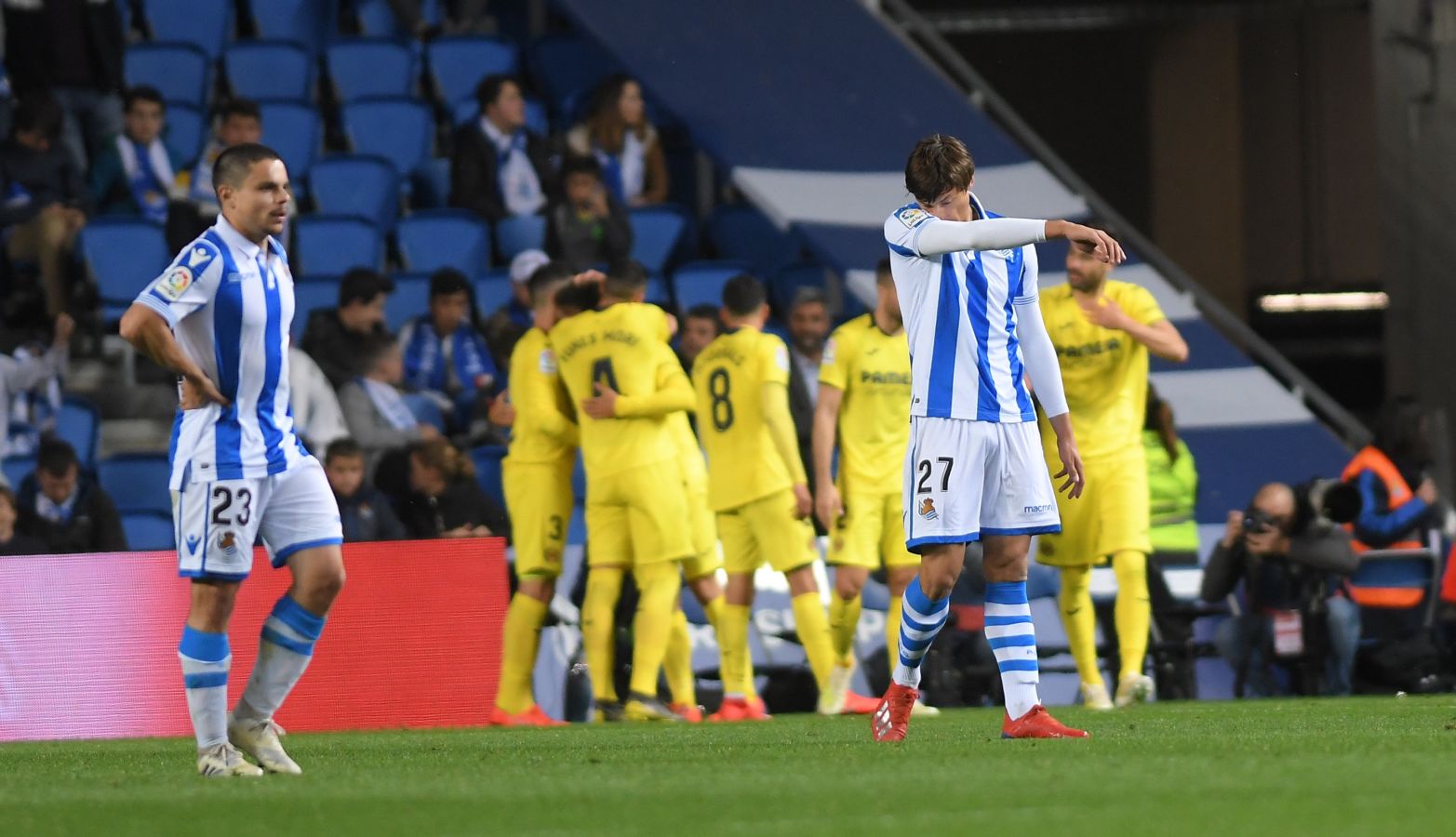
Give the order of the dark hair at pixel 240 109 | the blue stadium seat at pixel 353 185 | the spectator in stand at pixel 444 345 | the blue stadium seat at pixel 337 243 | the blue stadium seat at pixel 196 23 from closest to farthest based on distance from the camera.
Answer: the spectator in stand at pixel 444 345 < the dark hair at pixel 240 109 < the blue stadium seat at pixel 337 243 < the blue stadium seat at pixel 353 185 < the blue stadium seat at pixel 196 23

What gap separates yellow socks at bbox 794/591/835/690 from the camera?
11.3 meters

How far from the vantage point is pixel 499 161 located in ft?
51.9

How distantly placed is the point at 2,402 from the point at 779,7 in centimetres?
719

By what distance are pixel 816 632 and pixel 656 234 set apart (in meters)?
5.23

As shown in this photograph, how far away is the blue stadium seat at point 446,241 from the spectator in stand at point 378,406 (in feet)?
6.95

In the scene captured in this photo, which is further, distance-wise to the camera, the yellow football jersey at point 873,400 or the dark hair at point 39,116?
the dark hair at point 39,116

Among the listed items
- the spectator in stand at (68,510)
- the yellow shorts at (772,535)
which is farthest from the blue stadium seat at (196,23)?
the yellow shorts at (772,535)

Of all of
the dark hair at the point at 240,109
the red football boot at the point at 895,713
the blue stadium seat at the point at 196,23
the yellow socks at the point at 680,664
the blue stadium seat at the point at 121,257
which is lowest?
the yellow socks at the point at 680,664

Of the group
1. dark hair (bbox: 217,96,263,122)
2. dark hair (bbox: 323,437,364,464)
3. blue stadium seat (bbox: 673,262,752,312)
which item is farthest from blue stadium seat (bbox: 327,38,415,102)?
dark hair (bbox: 323,437,364,464)

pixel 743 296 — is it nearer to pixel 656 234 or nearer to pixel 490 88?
pixel 656 234

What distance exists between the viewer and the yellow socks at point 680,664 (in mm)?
11477

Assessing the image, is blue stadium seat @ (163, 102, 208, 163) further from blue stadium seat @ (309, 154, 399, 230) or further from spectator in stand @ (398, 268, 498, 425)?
spectator in stand @ (398, 268, 498, 425)

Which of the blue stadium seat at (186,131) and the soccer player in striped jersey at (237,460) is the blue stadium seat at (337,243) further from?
the soccer player in striped jersey at (237,460)

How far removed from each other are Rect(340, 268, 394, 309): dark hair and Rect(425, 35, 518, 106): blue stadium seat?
3971 millimetres
